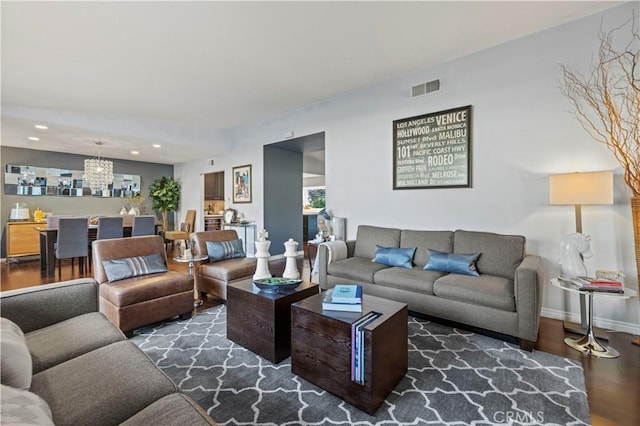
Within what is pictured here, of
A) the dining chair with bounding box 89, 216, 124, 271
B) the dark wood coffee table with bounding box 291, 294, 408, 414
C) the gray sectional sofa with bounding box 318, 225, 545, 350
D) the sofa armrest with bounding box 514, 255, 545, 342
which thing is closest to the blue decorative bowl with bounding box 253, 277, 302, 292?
the dark wood coffee table with bounding box 291, 294, 408, 414

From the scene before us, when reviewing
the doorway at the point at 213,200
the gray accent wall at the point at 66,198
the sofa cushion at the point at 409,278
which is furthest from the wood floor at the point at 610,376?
the gray accent wall at the point at 66,198

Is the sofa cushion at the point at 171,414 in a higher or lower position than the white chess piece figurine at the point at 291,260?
lower

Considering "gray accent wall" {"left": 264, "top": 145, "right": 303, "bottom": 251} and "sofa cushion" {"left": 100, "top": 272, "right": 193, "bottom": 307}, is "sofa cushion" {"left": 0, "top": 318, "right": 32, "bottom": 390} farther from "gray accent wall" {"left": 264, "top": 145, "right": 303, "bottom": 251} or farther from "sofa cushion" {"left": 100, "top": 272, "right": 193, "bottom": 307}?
"gray accent wall" {"left": 264, "top": 145, "right": 303, "bottom": 251}

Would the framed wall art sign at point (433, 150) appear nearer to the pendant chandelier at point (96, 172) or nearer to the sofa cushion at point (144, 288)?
the sofa cushion at point (144, 288)

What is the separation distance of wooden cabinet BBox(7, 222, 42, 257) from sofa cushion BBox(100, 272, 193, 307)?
478cm

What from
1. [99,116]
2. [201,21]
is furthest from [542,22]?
[99,116]

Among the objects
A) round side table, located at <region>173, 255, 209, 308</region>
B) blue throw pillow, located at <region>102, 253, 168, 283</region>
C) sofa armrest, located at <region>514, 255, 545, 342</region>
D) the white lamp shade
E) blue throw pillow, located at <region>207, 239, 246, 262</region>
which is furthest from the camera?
blue throw pillow, located at <region>207, 239, 246, 262</region>

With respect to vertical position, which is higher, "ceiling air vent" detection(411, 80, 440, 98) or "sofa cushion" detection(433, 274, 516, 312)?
"ceiling air vent" detection(411, 80, 440, 98)

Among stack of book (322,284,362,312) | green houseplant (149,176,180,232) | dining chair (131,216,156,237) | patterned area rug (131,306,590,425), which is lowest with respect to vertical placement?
patterned area rug (131,306,590,425)

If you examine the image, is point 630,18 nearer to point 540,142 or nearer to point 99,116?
point 540,142

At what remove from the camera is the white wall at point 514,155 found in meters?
2.61

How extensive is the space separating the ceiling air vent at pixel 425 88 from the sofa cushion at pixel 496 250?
6.01 feet

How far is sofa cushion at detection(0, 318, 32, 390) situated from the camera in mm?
967

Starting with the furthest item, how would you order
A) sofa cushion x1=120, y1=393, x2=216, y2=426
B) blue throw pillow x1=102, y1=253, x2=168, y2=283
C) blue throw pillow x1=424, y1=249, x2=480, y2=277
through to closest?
blue throw pillow x1=424, y1=249, x2=480, y2=277 < blue throw pillow x1=102, y1=253, x2=168, y2=283 < sofa cushion x1=120, y1=393, x2=216, y2=426
